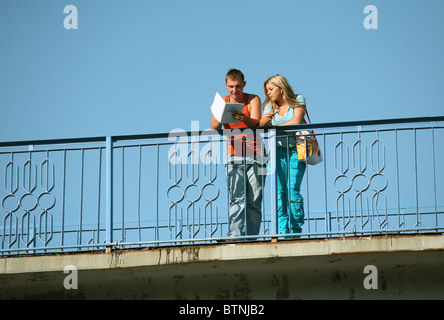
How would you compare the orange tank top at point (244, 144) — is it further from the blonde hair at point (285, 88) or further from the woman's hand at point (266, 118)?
the blonde hair at point (285, 88)

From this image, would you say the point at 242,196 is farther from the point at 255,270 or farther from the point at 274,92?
the point at 274,92

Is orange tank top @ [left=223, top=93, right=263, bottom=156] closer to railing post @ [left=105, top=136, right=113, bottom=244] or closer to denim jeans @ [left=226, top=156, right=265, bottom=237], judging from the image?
denim jeans @ [left=226, top=156, right=265, bottom=237]

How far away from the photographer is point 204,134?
11969mm

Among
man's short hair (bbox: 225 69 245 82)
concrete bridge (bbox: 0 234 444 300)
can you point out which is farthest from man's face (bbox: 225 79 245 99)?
concrete bridge (bbox: 0 234 444 300)

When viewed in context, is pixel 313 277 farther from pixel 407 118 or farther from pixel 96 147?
pixel 96 147

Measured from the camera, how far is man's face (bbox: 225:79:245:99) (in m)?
12.0

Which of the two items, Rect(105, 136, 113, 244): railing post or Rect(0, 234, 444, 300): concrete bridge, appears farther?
Rect(105, 136, 113, 244): railing post

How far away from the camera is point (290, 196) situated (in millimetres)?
11648

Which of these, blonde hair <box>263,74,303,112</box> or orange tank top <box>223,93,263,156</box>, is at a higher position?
blonde hair <box>263,74,303,112</box>

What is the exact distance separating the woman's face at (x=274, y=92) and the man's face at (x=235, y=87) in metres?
0.31

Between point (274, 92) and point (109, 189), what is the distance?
7.51ft

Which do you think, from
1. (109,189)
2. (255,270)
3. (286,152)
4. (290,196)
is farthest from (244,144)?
(109,189)

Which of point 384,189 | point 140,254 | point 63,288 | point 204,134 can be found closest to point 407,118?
point 384,189

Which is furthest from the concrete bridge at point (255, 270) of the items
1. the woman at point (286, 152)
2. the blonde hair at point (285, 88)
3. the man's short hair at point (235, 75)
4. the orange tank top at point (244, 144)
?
the man's short hair at point (235, 75)
